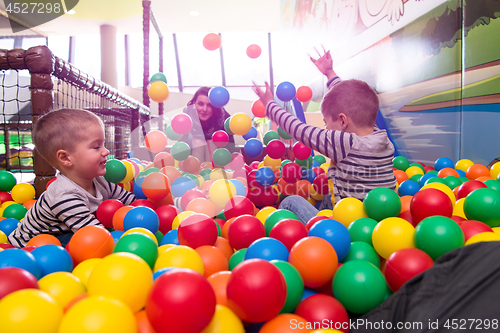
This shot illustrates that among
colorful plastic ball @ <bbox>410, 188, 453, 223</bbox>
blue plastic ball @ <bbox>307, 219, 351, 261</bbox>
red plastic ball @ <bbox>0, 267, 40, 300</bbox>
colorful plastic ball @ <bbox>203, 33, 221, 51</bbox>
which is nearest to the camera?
red plastic ball @ <bbox>0, 267, 40, 300</bbox>

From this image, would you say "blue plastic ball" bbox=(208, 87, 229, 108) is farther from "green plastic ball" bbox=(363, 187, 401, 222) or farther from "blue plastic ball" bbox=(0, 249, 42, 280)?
"blue plastic ball" bbox=(0, 249, 42, 280)

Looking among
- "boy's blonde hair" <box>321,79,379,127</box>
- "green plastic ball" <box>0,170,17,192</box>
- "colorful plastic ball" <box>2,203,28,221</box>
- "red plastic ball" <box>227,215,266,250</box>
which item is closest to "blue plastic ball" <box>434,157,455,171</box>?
"boy's blonde hair" <box>321,79,379,127</box>

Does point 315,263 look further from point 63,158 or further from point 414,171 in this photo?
point 414,171

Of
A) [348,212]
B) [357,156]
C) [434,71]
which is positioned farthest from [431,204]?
[434,71]

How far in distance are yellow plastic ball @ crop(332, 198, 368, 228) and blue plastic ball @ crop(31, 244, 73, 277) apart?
2.58 feet

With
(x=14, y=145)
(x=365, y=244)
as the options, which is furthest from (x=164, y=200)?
(x=14, y=145)

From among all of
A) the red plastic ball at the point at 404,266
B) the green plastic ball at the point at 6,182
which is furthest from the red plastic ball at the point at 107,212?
the green plastic ball at the point at 6,182

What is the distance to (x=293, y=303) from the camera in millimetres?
622

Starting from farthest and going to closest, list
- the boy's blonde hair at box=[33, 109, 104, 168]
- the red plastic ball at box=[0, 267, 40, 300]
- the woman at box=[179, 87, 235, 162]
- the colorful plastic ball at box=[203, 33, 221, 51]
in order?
1. the woman at box=[179, 87, 235, 162]
2. the colorful plastic ball at box=[203, 33, 221, 51]
3. the boy's blonde hair at box=[33, 109, 104, 168]
4. the red plastic ball at box=[0, 267, 40, 300]

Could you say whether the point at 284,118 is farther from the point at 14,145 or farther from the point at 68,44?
the point at 68,44

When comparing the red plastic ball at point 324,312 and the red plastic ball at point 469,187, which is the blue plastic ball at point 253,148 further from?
the red plastic ball at point 324,312

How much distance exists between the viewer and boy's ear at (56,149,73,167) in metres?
1.14

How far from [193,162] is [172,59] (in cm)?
737

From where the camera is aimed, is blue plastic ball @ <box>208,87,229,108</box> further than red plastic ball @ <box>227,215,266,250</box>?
Yes
